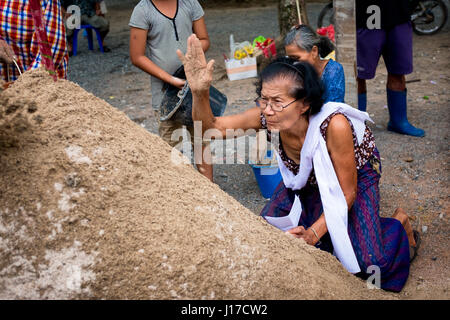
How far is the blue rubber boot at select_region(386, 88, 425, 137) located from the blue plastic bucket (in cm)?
158

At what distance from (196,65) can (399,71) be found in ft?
8.82

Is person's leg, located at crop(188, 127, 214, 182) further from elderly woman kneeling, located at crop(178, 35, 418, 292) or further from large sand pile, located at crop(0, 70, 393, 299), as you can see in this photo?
large sand pile, located at crop(0, 70, 393, 299)

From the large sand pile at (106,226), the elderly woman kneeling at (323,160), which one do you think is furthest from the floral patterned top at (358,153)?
the large sand pile at (106,226)

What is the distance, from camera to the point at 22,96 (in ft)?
5.51

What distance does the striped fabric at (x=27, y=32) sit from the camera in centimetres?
263

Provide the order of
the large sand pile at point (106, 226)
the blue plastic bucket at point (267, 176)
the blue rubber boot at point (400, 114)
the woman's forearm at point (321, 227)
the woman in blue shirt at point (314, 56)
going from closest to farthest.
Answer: the large sand pile at point (106, 226) → the woman's forearm at point (321, 227) → the woman in blue shirt at point (314, 56) → the blue plastic bucket at point (267, 176) → the blue rubber boot at point (400, 114)

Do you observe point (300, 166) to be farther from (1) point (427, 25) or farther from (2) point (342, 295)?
(1) point (427, 25)

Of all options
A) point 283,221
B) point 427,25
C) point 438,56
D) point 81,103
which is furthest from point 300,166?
point 427,25

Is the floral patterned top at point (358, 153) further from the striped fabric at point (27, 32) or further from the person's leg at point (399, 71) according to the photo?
the person's leg at point (399, 71)

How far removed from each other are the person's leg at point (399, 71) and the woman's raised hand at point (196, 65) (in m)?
2.54

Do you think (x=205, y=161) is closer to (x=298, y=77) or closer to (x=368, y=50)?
(x=298, y=77)

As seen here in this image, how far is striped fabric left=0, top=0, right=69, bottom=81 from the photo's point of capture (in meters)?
2.63

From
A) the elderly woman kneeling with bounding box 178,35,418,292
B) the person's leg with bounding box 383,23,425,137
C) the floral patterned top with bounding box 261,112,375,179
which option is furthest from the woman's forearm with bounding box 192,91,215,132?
the person's leg with bounding box 383,23,425,137

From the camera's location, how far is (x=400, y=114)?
4.31 metres
